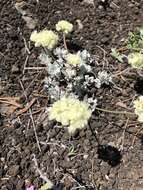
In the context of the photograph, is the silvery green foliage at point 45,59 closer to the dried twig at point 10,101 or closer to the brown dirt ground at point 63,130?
the brown dirt ground at point 63,130

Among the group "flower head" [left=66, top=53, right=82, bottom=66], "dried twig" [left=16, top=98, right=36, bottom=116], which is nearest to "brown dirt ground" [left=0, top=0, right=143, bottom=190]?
"dried twig" [left=16, top=98, right=36, bottom=116]

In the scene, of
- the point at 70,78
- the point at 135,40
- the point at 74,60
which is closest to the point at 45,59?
the point at 70,78

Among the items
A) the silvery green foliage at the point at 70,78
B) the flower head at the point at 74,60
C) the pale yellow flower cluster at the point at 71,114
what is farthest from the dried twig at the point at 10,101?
the pale yellow flower cluster at the point at 71,114

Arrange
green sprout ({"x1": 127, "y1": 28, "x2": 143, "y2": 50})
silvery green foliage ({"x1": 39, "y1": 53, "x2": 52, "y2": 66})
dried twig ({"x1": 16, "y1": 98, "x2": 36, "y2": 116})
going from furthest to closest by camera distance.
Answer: green sprout ({"x1": 127, "y1": 28, "x2": 143, "y2": 50}) < silvery green foliage ({"x1": 39, "y1": 53, "x2": 52, "y2": 66}) < dried twig ({"x1": 16, "y1": 98, "x2": 36, "y2": 116})

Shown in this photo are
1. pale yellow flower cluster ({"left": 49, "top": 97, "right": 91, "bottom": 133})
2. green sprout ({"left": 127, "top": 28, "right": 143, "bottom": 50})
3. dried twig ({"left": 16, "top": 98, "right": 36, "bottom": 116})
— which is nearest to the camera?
pale yellow flower cluster ({"left": 49, "top": 97, "right": 91, "bottom": 133})

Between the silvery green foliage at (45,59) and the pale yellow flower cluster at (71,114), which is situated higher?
the pale yellow flower cluster at (71,114)

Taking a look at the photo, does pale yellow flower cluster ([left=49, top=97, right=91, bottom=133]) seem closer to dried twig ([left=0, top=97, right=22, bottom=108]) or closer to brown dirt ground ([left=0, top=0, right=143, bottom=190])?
brown dirt ground ([left=0, top=0, right=143, bottom=190])

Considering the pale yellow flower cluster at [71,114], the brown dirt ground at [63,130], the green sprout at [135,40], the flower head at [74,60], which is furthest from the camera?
the green sprout at [135,40]

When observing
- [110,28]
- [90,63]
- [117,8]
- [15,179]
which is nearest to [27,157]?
[15,179]

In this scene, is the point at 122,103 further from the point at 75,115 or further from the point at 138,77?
the point at 75,115
